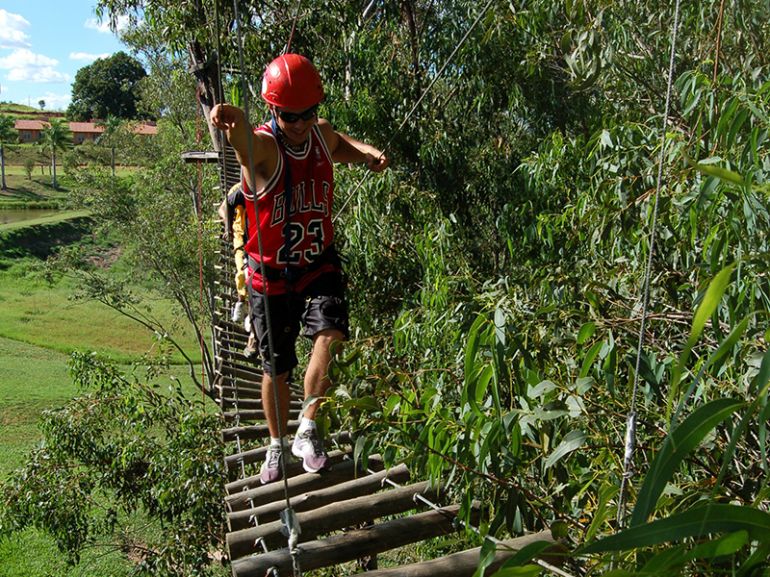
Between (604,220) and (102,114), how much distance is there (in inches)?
2098

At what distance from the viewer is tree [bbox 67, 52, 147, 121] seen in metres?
51.4

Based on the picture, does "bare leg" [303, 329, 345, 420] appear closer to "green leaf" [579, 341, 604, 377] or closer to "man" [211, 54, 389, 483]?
"man" [211, 54, 389, 483]

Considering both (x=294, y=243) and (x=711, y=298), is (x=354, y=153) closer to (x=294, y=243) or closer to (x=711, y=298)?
(x=294, y=243)

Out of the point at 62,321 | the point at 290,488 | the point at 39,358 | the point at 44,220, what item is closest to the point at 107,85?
the point at 44,220

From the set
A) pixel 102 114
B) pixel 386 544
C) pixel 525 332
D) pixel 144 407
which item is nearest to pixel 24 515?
pixel 144 407

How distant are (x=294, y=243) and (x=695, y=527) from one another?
2187 mm

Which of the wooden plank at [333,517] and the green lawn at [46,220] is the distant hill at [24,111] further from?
the wooden plank at [333,517]

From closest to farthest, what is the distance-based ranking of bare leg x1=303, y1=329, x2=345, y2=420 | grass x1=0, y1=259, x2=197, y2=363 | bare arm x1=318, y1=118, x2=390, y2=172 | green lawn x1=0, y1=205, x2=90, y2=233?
bare leg x1=303, y1=329, x2=345, y2=420, bare arm x1=318, y1=118, x2=390, y2=172, grass x1=0, y1=259, x2=197, y2=363, green lawn x1=0, y1=205, x2=90, y2=233

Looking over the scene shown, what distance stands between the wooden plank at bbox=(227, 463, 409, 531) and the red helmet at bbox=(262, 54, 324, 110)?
3.89ft

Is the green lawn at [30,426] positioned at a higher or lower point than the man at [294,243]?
lower

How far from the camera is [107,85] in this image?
51.7 m

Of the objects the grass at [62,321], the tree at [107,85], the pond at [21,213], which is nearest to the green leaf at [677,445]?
the grass at [62,321]

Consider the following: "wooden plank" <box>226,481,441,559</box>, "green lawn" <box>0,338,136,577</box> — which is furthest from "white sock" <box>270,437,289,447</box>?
"green lawn" <box>0,338,136,577</box>

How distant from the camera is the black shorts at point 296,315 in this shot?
9.54ft
